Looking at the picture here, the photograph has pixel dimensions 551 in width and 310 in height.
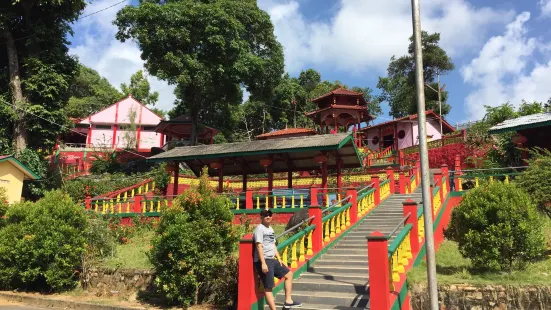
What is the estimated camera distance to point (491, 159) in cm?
2094

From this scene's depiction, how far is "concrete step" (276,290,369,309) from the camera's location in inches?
280

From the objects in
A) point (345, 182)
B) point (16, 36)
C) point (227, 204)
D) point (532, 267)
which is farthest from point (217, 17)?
point (532, 267)

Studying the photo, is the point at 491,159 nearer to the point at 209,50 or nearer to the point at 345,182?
the point at 345,182

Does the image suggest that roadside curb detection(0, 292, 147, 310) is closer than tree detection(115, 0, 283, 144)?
Yes

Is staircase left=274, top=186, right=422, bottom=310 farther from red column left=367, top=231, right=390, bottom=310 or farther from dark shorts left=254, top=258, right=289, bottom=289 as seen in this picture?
dark shorts left=254, top=258, right=289, bottom=289

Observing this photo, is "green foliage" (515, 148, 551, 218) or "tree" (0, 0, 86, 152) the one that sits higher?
"tree" (0, 0, 86, 152)

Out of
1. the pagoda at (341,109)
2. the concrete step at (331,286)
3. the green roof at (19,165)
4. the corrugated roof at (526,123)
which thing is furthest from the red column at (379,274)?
the pagoda at (341,109)

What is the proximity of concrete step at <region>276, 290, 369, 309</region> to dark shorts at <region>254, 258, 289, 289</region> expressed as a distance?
93cm

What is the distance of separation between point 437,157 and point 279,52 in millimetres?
15472

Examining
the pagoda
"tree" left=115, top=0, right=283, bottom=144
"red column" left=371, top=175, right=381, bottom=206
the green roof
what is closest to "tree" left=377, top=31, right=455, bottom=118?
the pagoda

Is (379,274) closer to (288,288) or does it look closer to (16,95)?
(288,288)

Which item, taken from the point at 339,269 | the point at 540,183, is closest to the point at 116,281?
the point at 339,269

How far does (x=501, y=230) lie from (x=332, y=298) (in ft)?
12.1

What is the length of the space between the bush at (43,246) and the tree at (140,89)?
4530 cm
